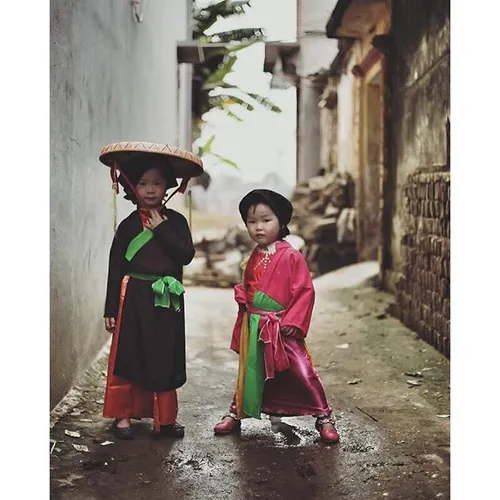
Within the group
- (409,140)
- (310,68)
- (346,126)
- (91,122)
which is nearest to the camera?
(91,122)

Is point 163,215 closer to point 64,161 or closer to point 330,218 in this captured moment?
point 64,161

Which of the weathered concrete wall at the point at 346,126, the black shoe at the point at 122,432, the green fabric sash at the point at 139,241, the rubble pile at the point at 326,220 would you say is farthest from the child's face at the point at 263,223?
the weathered concrete wall at the point at 346,126

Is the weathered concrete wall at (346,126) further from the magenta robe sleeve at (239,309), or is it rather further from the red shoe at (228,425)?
the red shoe at (228,425)

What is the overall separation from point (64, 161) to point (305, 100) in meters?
1.17

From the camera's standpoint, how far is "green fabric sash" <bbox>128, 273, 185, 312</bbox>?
2.12m

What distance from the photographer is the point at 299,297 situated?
2158mm

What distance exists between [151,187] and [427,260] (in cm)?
106

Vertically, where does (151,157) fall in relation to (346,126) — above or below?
below

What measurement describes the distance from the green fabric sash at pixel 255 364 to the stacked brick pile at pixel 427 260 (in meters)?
0.62

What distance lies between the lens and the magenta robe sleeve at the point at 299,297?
2152 mm

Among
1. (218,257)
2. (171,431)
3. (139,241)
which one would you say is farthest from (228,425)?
(218,257)

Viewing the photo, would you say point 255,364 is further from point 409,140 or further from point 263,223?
point 409,140

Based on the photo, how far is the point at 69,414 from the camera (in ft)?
7.17
